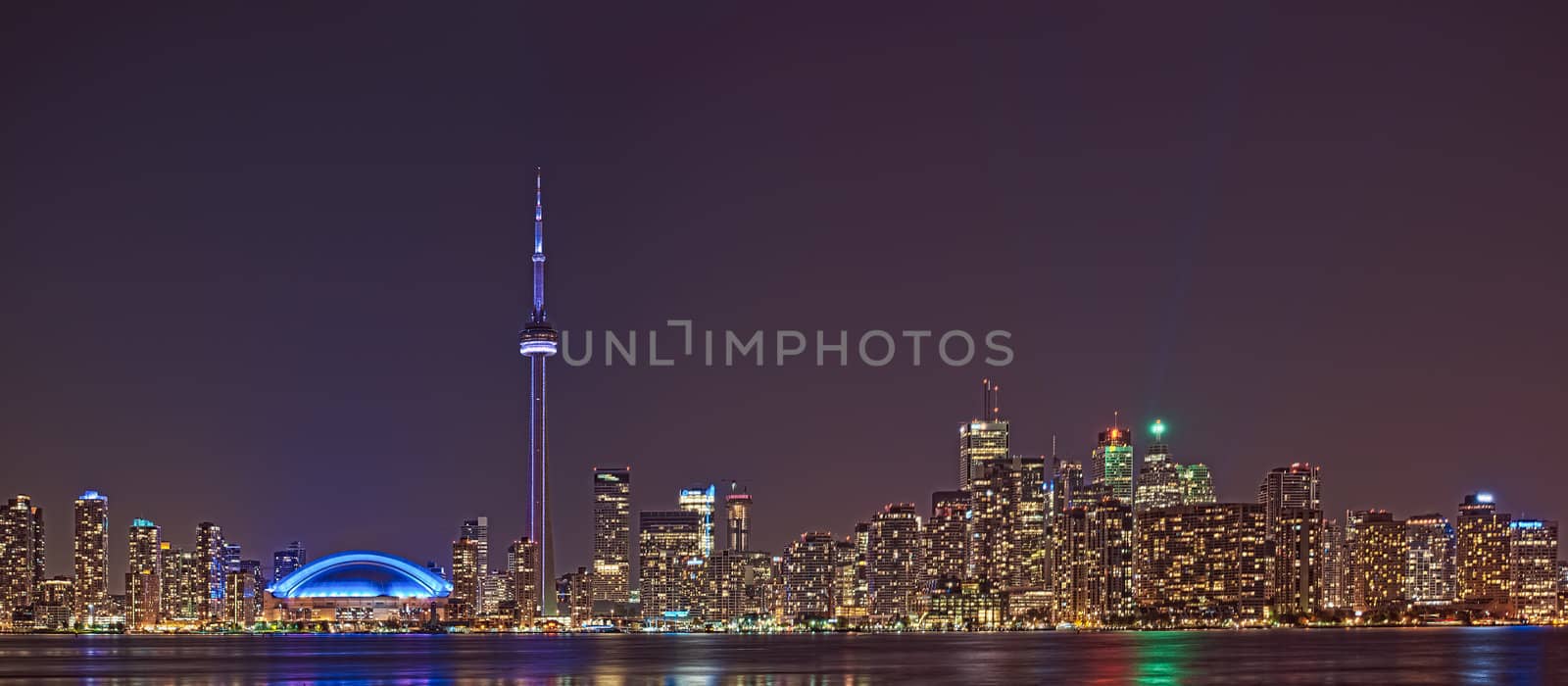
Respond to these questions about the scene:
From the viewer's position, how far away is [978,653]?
19775 centimetres

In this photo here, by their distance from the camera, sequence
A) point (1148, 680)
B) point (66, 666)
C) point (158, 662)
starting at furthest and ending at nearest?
point (158, 662) < point (66, 666) < point (1148, 680)

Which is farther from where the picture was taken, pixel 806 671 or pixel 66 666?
pixel 66 666

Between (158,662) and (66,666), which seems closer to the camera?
(66,666)

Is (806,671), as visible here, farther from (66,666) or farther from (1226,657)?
(66,666)

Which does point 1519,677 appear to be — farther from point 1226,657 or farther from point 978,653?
point 978,653

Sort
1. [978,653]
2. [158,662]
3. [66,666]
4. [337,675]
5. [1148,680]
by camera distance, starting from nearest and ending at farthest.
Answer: [1148,680] < [337,675] < [66,666] < [158,662] < [978,653]

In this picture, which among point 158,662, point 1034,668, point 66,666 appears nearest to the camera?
point 1034,668

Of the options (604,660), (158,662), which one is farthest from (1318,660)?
(158,662)

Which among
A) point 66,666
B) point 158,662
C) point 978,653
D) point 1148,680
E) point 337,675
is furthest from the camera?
point 978,653

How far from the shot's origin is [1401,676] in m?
145

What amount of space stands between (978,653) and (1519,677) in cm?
6336

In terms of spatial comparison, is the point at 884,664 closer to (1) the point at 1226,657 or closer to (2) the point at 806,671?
(2) the point at 806,671

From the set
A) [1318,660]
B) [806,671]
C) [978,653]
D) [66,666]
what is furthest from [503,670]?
[1318,660]

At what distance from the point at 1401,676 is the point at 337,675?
266 feet
